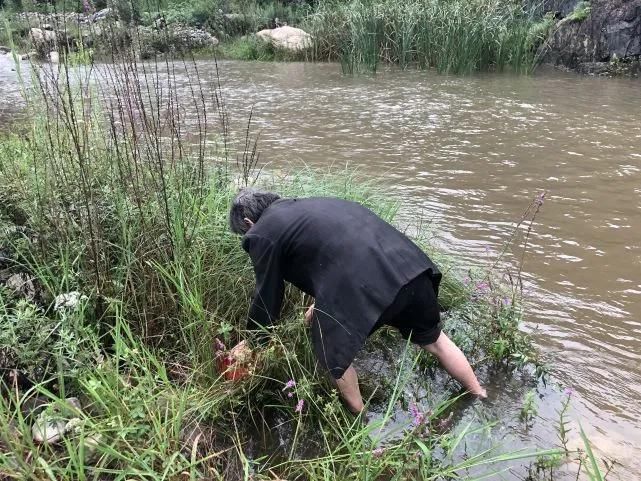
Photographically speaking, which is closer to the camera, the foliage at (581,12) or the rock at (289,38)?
the foliage at (581,12)

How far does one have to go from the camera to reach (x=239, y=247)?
10.6 ft

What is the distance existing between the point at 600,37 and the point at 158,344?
45.1 ft

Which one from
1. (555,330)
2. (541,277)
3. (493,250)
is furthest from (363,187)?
(555,330)

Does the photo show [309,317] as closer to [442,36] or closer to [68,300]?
[68,300]

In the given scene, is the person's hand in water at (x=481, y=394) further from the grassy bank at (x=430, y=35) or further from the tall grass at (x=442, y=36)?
the tall grass at (x=442, y=36)

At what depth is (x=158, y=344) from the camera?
2727 mm

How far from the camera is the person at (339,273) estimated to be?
93.9 inches

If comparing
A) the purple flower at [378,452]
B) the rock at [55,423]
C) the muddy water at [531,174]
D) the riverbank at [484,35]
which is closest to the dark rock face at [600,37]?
the riverbank at [484,35]

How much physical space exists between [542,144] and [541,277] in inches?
153

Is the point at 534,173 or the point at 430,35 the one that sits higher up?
the point at 430,35

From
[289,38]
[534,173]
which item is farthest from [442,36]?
[534,173]

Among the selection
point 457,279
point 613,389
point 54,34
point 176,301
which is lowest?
point 613,389

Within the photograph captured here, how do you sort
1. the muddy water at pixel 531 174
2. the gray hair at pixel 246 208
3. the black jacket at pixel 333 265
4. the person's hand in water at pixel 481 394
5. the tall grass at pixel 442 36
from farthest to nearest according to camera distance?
the tall grass at pixel 442 36
the muddy water at pixel 531 174
the person's hand in water at pixel 481 394
the gray hair at pixel 246 208
the black jacket at pixel 333 265

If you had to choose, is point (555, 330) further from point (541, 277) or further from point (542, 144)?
point (542, 144)
